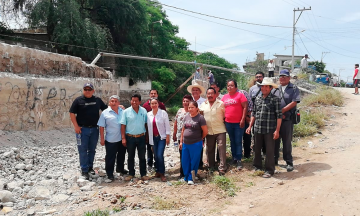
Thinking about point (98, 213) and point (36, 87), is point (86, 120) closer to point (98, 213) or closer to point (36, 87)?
point (98, 213)

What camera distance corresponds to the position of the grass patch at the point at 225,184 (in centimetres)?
458

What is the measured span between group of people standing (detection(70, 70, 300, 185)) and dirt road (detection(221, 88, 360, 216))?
44 cm

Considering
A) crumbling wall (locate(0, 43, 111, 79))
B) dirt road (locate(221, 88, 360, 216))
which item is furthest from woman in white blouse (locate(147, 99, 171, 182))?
crumbling wall (locate(0, 43, 111, 79))

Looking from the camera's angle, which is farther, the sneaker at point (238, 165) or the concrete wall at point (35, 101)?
the concrete wall at point (35, 101)

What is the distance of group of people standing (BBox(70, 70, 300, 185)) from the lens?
489 centimetres

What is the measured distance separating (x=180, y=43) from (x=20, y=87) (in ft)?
79.3

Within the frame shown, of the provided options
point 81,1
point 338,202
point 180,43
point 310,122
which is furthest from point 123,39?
point 338,202

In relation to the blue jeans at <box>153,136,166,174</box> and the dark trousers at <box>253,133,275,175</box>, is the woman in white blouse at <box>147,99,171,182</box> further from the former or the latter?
the dark trousers at <box>253,133,275,175</box>

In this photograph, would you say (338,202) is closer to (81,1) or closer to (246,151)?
(246,151)

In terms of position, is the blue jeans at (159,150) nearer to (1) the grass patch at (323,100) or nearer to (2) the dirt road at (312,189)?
(2) the dirt road at (312,189)

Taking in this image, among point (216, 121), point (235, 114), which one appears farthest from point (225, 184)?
point (235, 114)

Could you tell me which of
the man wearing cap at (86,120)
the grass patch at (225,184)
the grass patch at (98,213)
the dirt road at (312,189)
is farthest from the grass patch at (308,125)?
the grass patch at (98,213)

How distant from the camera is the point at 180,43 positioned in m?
29.7

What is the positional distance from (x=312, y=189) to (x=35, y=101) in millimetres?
6496
